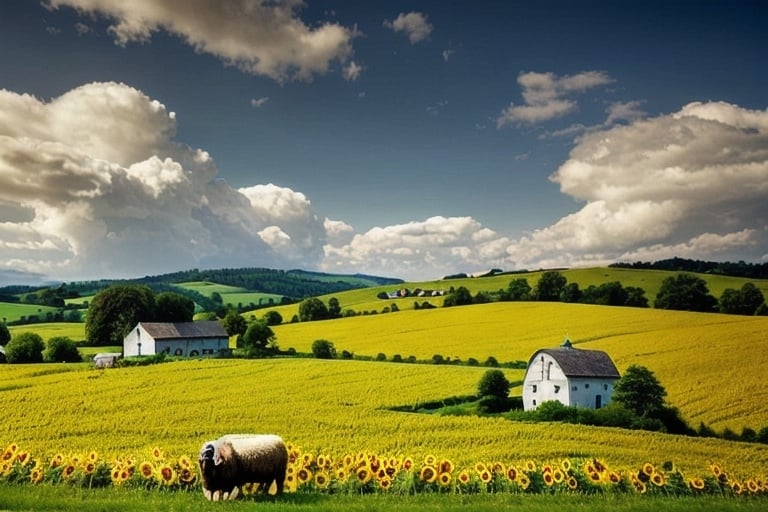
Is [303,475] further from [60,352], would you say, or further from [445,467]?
[60,352]

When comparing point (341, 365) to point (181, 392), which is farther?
point (341, 365)

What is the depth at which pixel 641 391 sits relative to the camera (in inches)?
1592

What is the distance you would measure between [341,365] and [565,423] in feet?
76.4

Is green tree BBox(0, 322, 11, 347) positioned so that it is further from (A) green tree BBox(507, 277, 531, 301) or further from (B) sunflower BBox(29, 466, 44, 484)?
(B) sunflower BBox(29, 466, 44, 484)

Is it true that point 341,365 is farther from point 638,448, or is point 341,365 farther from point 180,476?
point 180,476

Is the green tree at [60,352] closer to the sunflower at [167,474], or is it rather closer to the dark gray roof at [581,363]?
the dark gray roof at [581,363]

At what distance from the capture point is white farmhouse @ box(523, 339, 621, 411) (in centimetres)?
4528

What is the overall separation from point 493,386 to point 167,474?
30548mm

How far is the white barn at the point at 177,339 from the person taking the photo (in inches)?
2970

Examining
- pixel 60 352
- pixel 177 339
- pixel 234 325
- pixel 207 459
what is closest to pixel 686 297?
pixel 234 325

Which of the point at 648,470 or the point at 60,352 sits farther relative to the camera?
the point at 60,352

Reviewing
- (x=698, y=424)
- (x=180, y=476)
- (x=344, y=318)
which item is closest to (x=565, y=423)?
(x=698, y=424)

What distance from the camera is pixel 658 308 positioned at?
90125 mm

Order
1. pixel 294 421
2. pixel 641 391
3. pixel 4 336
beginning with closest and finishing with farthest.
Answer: pixel 294 421
pixel 641 391
pixel 4 336
